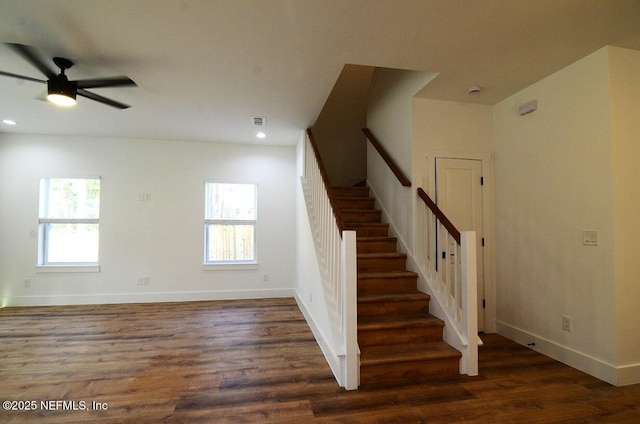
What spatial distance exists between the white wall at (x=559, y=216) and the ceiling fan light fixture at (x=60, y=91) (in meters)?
4.18

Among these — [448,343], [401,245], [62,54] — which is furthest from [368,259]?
[62,54]

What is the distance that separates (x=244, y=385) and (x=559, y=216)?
3.10 meters

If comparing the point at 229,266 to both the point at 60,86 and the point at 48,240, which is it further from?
the point at 60,86

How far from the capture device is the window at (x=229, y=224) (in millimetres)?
4961

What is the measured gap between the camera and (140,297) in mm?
4656

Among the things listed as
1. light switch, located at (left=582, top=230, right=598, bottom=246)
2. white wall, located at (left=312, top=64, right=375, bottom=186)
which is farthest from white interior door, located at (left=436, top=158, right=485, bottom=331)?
white wall, located at (left=312, top=64, right=375, bottom=186)

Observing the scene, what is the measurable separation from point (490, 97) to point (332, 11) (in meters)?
2.24

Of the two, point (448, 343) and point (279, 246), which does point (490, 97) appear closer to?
point (448, 343)

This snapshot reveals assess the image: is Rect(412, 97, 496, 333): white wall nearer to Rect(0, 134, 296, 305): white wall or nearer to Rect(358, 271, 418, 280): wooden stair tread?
Rect(358, 271, 418, 280): wooden stair tread

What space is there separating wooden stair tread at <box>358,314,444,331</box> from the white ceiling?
2.23 meters

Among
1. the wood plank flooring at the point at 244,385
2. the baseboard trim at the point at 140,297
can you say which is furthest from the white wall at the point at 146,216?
the wood plank flooring at the point at 244,385

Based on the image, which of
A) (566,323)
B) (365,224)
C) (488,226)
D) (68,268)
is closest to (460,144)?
(488,226)

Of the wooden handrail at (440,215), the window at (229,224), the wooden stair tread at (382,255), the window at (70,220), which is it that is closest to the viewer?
the wooden handrail at (440,215)

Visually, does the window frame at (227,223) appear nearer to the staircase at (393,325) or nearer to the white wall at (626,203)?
the staircase at (393,325)
